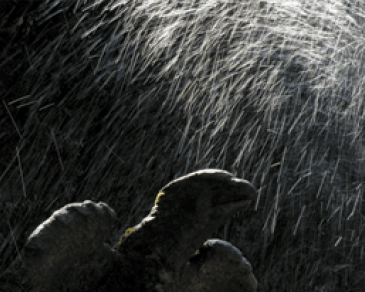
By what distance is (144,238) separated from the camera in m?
1.00

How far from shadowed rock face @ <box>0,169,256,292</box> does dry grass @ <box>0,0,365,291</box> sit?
1.34m

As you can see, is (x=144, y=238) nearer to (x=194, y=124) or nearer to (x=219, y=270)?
(x=219, y=270)

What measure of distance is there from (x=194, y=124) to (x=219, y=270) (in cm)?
148

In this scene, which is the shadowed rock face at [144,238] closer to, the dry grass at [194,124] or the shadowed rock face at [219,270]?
the shadowed rock face at [219,270]

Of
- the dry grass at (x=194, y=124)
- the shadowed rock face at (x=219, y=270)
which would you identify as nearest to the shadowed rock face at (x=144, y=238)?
the shadowed rock face at (x=219, y=270)

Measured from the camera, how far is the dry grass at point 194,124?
236cm

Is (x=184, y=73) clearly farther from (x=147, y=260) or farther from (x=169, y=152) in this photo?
(x=147, y=260)

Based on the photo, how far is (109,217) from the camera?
97 centimetres

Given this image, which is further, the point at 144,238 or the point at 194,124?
the point at 194,124

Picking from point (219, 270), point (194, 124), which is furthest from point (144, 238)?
point (194, 124)

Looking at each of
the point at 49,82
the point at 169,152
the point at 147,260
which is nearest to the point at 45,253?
the point at 147,260

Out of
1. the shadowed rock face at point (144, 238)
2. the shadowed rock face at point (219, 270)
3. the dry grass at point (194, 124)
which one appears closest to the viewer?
the shadowed rock face at point (144, 238)

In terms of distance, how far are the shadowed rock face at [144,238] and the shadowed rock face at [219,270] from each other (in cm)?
5

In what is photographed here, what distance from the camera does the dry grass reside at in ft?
7.74
